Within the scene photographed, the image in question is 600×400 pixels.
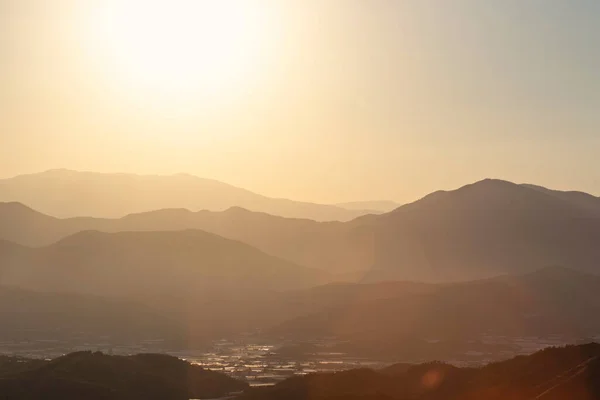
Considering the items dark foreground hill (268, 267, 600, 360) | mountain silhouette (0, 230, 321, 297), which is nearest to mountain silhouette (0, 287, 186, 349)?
mountain silhouette (0, 230, 321, 297)

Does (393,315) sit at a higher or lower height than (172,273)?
lower

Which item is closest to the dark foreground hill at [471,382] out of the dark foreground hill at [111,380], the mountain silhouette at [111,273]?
the dark foreground hill at [111,380]

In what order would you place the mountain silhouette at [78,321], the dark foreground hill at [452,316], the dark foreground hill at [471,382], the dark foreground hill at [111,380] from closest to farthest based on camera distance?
the dark foreground hill at [471,382]
the dark foreground hill at [111,380]
the dark foreground hill at [452,316]
the mountain silhouette at [78,321]

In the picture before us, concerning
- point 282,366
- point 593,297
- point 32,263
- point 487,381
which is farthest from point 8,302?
point 487,381

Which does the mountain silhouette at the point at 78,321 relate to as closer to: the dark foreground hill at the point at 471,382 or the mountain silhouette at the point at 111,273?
the mountain silhouette at the point at 111,273

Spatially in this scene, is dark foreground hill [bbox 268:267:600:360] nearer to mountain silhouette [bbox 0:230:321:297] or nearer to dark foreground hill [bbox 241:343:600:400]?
dark foreground hill [bbox 241:343:600:400]

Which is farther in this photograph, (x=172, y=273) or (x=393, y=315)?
(x=172, y=273)

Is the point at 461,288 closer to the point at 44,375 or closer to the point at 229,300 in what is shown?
the point at 229,300
